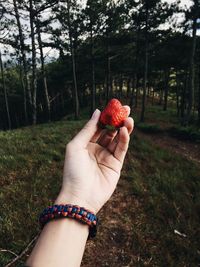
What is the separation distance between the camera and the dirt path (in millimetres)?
10320

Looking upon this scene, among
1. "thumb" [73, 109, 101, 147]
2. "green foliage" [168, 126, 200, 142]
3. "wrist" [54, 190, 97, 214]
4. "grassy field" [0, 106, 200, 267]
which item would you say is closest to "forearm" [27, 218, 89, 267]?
"wrist" [54, 190, 97, 214]

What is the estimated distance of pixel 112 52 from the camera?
70.5 ft

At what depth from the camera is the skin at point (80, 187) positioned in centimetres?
135

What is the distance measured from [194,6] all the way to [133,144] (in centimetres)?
1083

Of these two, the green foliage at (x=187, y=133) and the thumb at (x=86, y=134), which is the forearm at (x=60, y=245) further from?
the green foliage at (x=187, y=133)

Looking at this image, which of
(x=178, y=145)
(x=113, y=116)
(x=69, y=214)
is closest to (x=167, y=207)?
(x=113, y=116)

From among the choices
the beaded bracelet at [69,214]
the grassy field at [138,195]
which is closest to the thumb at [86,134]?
the beaded bracelet at [69,214]

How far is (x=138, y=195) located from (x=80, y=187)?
4551mm

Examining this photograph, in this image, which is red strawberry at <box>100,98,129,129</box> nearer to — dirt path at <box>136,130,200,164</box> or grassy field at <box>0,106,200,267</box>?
grassy field at <box>0,106,200,267</box>

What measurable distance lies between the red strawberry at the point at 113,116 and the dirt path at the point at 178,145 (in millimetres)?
7833

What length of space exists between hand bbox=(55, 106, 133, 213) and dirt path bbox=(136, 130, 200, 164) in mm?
8012

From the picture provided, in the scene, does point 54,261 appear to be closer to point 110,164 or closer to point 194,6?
point 110,164

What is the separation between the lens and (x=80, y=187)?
1897 millimetres

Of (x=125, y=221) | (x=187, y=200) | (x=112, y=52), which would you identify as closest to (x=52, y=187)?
(x=125, y=221)
